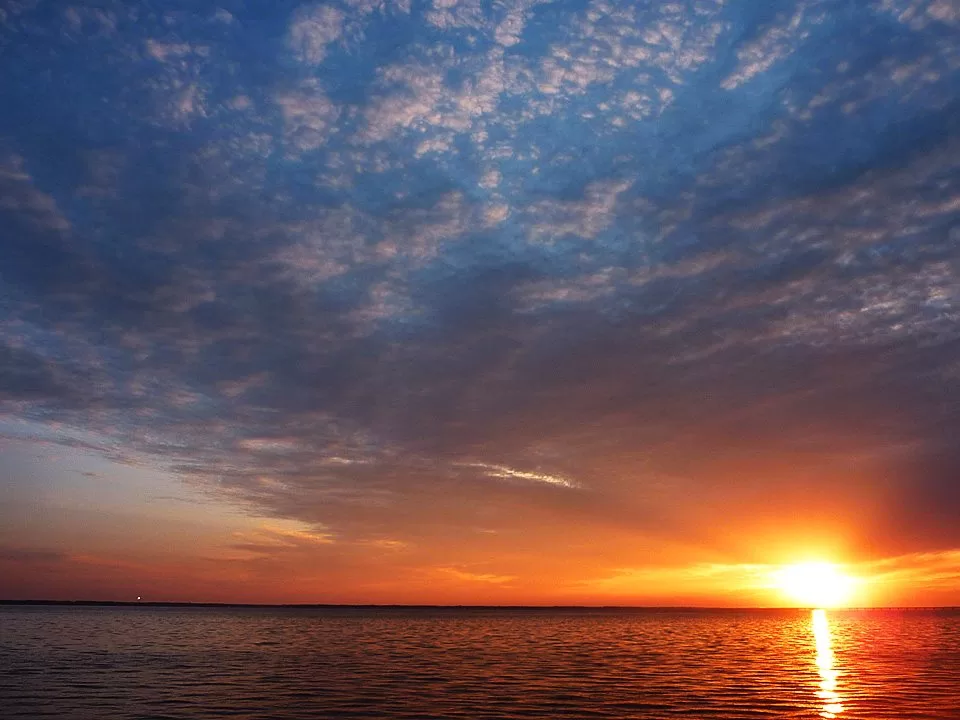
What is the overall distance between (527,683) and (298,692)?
1393cm

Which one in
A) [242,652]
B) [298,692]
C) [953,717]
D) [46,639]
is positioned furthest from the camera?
[46,639]

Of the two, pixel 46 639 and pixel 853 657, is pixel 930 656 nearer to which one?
pixel 853 657

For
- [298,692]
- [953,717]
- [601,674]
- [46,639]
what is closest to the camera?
[953,717]

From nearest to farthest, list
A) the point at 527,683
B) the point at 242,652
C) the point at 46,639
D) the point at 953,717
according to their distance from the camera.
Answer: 1. the point at 953,717
2. the point at 527,683
3. the point at 242,652
4. the point at 46,639

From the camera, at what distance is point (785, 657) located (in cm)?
6575

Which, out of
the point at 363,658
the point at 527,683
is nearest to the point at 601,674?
the point at 527,683

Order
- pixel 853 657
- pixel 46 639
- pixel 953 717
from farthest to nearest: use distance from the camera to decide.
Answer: pixel 46 639
pixel 853 657
pixel 953 717

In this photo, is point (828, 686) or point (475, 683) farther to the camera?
point (475, 683)

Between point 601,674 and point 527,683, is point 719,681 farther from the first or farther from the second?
point 527,683

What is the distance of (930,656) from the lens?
67812 millimetres

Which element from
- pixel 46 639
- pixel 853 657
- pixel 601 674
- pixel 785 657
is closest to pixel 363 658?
pixel 601 674

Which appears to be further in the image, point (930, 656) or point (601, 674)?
point (930, 656)

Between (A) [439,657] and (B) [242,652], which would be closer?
(A) [439,657]

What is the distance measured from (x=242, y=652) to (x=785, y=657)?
51.3m
